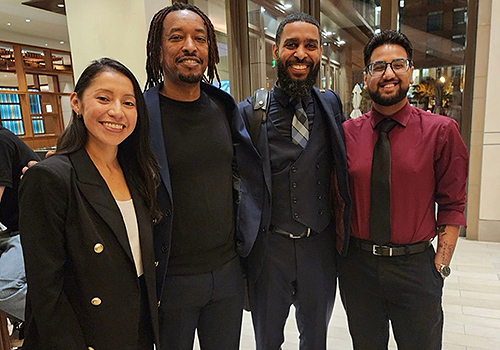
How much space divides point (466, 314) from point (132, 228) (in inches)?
102

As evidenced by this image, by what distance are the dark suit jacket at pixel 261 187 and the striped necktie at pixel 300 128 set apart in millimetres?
104

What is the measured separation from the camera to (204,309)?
4.73 ft

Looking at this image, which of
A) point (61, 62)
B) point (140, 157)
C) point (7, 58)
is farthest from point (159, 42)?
point (61, 62)

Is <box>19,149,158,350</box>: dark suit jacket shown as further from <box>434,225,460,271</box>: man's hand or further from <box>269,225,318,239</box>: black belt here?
<box>434,225,460,271</box>: man's hand

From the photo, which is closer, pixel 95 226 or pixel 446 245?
pixel 95 226

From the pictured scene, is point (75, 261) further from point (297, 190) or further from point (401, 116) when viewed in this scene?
point (401, 116)

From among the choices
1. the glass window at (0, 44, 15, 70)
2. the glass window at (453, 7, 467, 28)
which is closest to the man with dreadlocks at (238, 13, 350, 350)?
the glass window at (453, 7, 467, 28)

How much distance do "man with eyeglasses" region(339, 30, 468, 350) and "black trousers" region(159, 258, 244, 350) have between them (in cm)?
55

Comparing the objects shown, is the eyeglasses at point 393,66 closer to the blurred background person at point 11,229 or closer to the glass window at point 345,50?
the blurred background person at point 11,229

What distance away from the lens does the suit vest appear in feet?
5.09

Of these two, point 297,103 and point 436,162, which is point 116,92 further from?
point 436,162

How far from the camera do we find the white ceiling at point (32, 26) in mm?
6586

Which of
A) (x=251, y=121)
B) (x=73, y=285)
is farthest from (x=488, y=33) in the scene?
(x=73, y=285)

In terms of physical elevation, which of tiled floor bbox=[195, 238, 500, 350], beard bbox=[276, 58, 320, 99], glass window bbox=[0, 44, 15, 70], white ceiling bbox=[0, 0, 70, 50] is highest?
white ceiling bbox=[0, 0, 70, 50]
